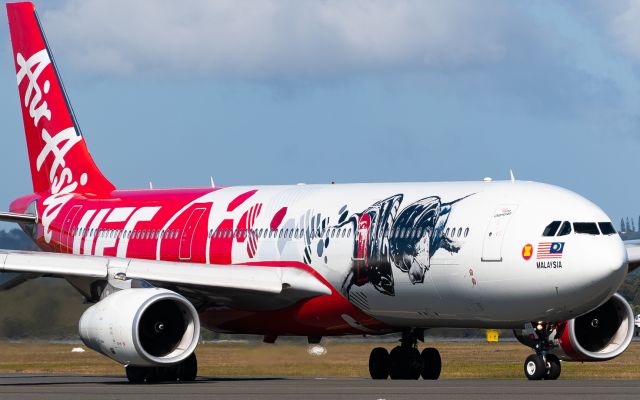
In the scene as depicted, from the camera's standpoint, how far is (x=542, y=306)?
26969 millimetres

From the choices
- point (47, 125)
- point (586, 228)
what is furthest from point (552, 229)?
point (47, 125)

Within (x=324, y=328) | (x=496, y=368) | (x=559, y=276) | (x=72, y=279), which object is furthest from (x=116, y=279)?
(x=496, y=368)

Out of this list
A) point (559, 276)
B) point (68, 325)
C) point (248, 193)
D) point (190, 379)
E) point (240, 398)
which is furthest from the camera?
point (68, 325)

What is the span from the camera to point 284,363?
109ft

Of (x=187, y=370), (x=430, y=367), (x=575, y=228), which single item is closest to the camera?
(x=575, y=228)

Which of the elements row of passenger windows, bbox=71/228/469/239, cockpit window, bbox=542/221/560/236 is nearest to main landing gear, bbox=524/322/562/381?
cockpit window, bbox=542/221/560/236

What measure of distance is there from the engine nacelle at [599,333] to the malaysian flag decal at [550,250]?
11.1 ft

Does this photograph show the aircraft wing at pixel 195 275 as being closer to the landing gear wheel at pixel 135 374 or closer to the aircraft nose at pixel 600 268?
the landing gear wheel at pixel 135 374

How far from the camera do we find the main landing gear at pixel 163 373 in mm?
29828

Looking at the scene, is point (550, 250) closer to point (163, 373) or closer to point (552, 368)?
point (552, 368)

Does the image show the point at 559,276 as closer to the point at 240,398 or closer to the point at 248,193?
the point at 240,398

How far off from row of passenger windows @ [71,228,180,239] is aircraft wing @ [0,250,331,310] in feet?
10.4

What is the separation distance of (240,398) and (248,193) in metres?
12.2

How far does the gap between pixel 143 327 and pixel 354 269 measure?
436 cm
